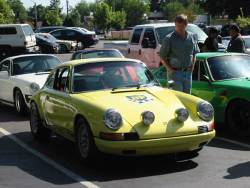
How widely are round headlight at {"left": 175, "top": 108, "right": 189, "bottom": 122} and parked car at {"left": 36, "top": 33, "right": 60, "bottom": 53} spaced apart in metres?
29.3

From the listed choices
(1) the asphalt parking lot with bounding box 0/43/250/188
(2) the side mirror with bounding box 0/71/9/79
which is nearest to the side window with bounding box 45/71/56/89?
(1) the asphalt parking lot with bounding box 0/43/250/188

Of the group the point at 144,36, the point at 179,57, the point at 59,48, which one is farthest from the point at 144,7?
the point at 179,57

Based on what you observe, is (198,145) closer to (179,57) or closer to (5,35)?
(179,57)

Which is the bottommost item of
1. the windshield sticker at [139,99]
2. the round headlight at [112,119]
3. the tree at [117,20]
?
the tree at [117,20]

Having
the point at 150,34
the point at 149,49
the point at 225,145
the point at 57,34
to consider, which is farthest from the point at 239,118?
the point at 57,34

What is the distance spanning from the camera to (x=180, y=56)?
30.2 ft

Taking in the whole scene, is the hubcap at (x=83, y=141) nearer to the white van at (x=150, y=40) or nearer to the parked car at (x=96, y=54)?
the parked car at (x=96, y=54)

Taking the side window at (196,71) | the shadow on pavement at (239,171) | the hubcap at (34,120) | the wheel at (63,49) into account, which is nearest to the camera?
the shadow on pavement at (239,171)

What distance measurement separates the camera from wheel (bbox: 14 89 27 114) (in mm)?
11970

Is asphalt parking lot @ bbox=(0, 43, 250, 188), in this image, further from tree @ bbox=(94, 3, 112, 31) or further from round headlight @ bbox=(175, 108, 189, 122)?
tree @ bbox=(94, 3, 112, 31)

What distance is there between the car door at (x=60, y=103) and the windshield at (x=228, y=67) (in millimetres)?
2643

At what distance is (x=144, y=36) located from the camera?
647 inches

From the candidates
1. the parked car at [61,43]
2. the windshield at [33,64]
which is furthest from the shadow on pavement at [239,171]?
the parked car at [61,43]

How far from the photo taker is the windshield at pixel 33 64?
1289cm
